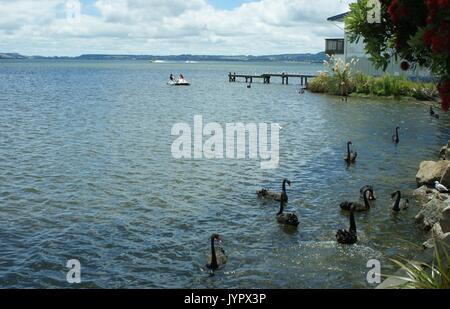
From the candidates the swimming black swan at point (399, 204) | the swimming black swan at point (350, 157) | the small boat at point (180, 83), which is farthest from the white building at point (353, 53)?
the swimming black swan at point (399, 204)

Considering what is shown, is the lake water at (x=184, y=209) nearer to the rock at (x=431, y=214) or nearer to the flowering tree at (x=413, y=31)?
the rock at (x=431, y=214)

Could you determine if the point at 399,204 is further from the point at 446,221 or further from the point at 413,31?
the point at 413,31

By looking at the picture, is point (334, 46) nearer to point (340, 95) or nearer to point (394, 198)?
point (340, 95)

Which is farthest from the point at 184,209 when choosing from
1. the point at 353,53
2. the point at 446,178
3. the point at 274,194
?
the point at 353,53

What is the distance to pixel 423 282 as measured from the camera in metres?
7.43

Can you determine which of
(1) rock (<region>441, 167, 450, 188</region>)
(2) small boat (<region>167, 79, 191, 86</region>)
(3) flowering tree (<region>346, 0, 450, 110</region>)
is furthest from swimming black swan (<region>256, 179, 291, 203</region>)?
(2) small boat (<region>167, 79, 191, 86</region>)

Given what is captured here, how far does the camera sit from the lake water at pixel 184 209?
12.6 metres

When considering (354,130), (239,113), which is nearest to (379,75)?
(239,113)

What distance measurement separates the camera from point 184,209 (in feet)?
58.1

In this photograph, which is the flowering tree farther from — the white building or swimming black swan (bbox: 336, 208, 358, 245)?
the white building

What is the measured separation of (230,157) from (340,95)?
3923 cm

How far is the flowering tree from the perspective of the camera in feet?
32.5

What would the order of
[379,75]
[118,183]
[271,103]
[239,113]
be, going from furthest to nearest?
1. [379,75]
2. [271,103]
3. [239,113]
4. [118,183]

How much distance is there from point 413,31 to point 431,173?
882cm
